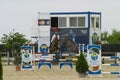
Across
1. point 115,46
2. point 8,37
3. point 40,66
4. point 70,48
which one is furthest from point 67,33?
point 115,46

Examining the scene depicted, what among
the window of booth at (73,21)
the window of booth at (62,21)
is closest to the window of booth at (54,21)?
the window of booth at (62,21)

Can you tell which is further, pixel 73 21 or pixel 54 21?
pixel 73 21

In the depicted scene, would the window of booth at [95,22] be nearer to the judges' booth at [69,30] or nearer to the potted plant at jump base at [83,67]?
the judges' booth at [69,30]

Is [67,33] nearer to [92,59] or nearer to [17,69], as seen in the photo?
[17,69]

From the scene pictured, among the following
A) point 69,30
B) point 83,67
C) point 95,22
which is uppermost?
point 95,22

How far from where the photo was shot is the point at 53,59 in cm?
3222

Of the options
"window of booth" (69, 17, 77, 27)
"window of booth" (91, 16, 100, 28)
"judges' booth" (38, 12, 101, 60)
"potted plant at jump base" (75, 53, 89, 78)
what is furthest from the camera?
"window of booth" (91, 16, 100, 28)

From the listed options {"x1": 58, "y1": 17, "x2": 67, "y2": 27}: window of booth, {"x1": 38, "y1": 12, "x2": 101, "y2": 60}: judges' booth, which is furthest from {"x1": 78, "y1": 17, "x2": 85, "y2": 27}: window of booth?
{"x1": 58, "y1": 17, "x2": 67, "y2": 27}: window of booth

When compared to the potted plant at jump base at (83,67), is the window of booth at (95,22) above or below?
above

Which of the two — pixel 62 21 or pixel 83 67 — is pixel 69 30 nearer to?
pixel 62 21

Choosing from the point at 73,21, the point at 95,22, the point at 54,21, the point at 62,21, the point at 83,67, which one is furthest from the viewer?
the point at 95,22

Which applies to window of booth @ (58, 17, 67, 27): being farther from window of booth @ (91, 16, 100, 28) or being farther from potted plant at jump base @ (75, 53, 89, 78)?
potted plant at jump base @ (75, 53, 89, 78)

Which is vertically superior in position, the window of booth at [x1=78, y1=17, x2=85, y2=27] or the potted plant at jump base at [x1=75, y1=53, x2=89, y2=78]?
the window of booth at [x1=78, y1=17, x2=85, y2=27]

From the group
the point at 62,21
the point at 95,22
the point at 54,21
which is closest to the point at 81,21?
the point at 95,22
